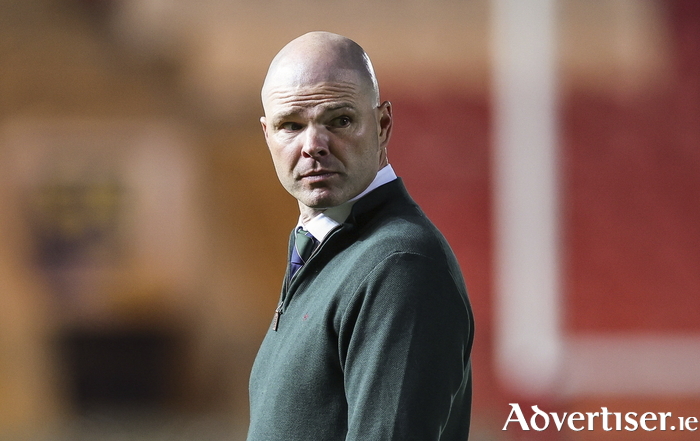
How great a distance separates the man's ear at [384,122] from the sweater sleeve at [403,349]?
9.0 inches

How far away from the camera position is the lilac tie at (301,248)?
42.1 inches

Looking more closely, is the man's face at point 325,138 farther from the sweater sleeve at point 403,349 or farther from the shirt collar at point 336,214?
the sweater sleeve at point 403,349

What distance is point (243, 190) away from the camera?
11.8 feet

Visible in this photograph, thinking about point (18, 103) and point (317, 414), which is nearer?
point (317, 414)

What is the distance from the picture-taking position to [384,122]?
1.08 metres

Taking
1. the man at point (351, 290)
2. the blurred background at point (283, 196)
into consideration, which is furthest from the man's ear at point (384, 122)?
the blurred background at point (283, 196)

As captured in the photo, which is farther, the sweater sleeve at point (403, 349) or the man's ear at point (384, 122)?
the man's ear at point (384, 122)

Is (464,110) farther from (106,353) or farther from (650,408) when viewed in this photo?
(106,353)

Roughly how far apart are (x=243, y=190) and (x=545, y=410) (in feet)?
4.51

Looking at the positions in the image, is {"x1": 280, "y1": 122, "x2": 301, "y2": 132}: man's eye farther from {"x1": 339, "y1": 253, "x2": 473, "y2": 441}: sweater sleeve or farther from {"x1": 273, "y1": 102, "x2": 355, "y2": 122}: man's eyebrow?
{"x1": 339, "y1": 253, "x2": 473, "y2": 441}: sweater sleeve

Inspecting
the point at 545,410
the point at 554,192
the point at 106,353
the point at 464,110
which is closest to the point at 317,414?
the point at 545,410

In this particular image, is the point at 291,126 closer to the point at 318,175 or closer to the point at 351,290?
the point at 318,175

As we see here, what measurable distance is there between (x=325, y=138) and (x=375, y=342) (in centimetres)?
24

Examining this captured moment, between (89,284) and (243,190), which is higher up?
(243,190)
